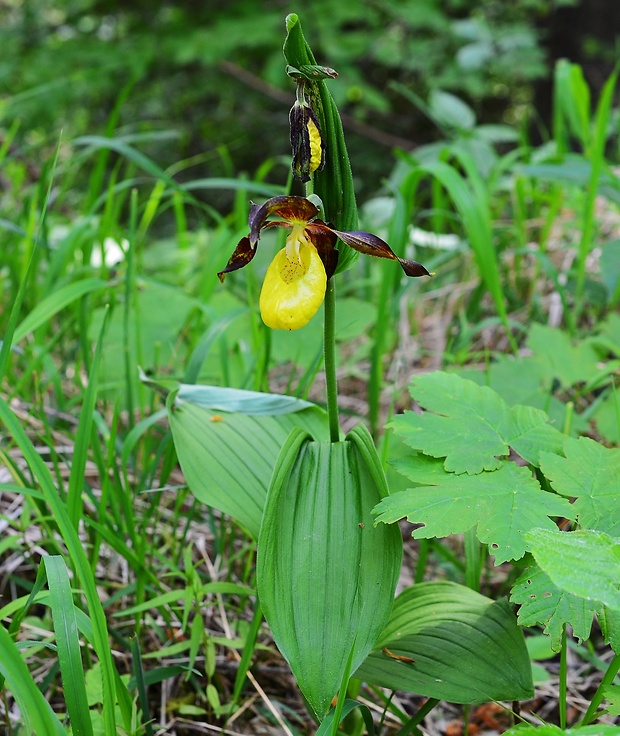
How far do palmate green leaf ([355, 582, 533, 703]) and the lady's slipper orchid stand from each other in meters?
0.47

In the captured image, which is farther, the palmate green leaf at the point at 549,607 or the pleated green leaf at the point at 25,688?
the palmate green leaf at the point at 549,607

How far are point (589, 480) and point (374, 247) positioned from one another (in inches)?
16.8

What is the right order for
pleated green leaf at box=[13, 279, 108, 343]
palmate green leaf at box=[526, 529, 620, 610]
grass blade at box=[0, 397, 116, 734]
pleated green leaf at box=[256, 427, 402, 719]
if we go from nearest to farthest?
palmate green leaf at box=[526, 529, 620, 610]
grass blade at box=[0, 397, 116, 734]
pleated green leaf at box=[256, 427, 402, 719]
pleated green leaf at box=[13, 279, 108, 343]

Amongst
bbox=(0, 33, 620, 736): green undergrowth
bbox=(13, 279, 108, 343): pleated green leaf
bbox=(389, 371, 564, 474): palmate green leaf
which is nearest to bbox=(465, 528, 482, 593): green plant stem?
bbox=(0, 33, 620, 736): green undergrowth

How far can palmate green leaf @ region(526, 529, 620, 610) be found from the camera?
617 mm

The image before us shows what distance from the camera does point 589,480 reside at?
886 mm

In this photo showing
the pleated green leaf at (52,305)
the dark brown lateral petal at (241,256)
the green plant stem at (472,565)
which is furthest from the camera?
the pleated green leaf at (52,305)

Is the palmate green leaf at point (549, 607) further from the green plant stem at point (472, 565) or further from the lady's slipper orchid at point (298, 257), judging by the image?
the lady's slipper orchid at point (298, 257)

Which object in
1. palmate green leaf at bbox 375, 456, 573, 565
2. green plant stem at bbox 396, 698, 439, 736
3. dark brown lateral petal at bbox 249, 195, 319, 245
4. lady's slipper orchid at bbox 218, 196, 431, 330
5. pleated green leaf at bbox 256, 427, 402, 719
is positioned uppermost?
dark brown lateral petal at bbox 249, 195, 319, 245

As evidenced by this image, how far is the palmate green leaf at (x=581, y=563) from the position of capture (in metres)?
0.62

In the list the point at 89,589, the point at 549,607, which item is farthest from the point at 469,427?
the point at 89,589

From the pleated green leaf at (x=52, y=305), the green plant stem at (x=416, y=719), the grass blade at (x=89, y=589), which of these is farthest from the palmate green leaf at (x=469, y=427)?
the pleated green leaf at (x=52, y=305)

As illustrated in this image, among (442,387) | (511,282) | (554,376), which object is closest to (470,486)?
(442,387)

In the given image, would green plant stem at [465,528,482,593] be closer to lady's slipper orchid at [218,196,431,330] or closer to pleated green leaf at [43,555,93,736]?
lady's slipper orchid at [218,196,431,330]
